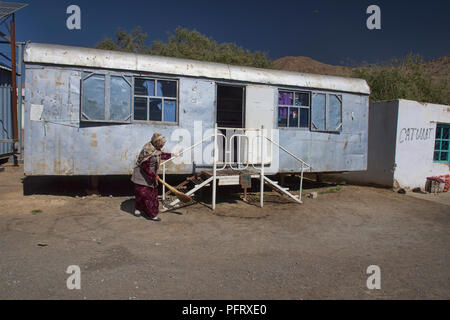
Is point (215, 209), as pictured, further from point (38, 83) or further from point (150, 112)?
point (38, 83)

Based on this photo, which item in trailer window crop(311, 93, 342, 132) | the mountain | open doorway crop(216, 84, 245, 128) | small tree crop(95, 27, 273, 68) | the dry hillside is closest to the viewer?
trailer window crop(311, 93, 342, 132)

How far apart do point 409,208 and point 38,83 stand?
8.06 m

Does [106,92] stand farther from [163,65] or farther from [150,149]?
[150,149]

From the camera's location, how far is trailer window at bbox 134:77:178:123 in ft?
21.3

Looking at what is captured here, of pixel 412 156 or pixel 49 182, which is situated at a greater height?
pixel 412 156

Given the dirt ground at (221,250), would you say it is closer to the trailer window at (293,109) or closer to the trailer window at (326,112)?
the trailer window at (293,109)

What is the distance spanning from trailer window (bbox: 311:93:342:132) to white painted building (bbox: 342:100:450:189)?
176cm

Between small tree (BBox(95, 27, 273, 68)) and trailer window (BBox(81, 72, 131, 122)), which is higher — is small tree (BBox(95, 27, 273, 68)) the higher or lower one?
the higher one

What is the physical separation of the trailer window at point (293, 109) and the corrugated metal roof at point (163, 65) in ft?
0.82

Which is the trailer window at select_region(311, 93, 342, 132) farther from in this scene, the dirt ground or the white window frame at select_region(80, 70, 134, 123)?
the white window frame at select_region(80, 70, 134, 123)

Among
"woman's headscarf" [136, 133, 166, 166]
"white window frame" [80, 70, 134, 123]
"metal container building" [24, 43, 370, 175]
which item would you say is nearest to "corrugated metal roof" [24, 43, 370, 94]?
"metal container building" [24, 43, 370, 175]

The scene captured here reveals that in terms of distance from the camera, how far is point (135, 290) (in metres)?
2.89

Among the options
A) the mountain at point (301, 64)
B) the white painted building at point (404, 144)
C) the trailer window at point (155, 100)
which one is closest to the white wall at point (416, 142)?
the white painted building at point (404, 144)
